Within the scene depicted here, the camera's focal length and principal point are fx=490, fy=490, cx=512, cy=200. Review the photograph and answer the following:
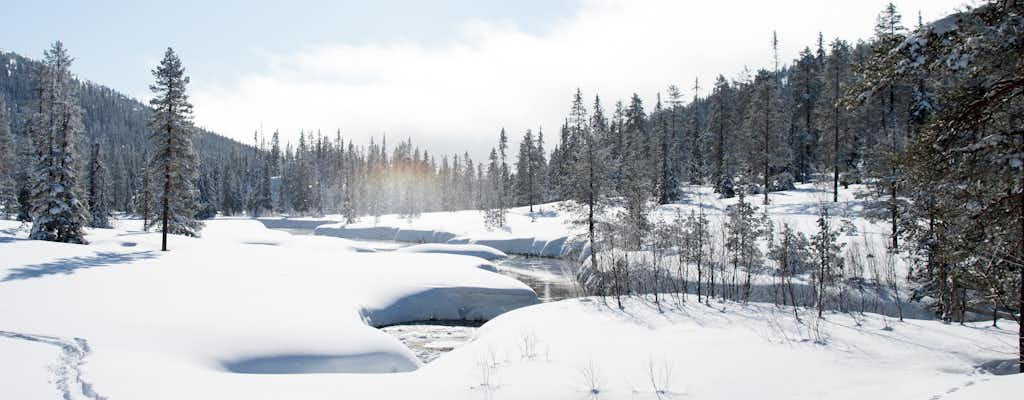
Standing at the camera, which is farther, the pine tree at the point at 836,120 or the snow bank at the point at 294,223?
the snow bank at the point at 294,223

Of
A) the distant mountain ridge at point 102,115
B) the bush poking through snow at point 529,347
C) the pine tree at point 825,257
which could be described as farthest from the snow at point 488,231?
the distant mountain ridge at point 102,115

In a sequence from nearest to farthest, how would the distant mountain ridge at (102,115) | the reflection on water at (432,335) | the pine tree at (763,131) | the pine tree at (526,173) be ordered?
the reflection on water at (432,335) → the pine tree at (763,131) → the pine tree at (526,173) → the distant mountain ridge at (102,115)

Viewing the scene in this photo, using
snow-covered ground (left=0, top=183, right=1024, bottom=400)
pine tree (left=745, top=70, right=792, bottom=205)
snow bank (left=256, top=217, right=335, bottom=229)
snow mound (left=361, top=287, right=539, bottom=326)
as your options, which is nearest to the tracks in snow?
snow-covered ground (left=0, top=183, right=1024, bottom=400)

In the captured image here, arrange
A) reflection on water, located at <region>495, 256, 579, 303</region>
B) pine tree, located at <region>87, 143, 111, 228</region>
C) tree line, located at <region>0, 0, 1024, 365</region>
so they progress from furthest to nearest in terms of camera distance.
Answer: pine tree, located at <region>87, 143, 111, 228</region> → reflection on water, located at <region>495, 256, 579, 303</region> → tree line, located at <region>0, 0, 1024, 365</region>

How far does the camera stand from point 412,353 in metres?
13.5

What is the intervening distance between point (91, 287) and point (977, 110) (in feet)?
73.7

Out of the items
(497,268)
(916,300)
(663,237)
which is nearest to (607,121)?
(497,268)

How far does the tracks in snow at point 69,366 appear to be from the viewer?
7.55 meters

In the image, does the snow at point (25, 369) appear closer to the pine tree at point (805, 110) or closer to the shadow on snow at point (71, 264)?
the shadow on snow at point (71, 264)

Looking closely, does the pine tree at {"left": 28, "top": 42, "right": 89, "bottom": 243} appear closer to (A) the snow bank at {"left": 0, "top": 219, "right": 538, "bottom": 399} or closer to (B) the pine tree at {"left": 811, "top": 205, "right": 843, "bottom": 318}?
(A) the snow bank at {"left": 0, "top": 219, "right": 538, "bottom": 399}

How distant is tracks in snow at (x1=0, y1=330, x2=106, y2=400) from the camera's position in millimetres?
7551

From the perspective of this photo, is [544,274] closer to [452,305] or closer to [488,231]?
[452,305]

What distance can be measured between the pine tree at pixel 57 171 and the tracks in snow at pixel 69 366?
2362cm

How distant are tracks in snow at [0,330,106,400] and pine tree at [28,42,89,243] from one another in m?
23.6
